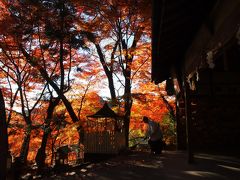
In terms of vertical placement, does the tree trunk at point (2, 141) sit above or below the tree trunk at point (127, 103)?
below

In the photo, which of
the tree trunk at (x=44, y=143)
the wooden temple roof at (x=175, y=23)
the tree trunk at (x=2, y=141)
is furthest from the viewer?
the tree trunk at (x=44, y=143)

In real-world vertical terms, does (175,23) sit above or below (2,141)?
above

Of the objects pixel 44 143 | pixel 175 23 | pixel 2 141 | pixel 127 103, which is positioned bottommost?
pixel 44 143

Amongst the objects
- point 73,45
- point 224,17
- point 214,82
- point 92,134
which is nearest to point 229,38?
point 224,17

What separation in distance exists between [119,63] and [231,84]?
25.9ft

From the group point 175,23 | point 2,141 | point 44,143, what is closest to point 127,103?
point 44,143

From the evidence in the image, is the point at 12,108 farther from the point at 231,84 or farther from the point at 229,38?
the point at 229,38

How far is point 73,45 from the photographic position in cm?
1508

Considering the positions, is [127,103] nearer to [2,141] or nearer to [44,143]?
[44,143]

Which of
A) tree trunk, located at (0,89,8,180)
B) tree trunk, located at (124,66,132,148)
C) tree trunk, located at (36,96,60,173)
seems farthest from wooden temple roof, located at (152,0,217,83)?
tree trunk, located at (124,66,132,148)

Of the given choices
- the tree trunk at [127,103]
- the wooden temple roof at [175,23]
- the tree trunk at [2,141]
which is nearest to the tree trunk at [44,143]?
the tree trunk at [127,103]

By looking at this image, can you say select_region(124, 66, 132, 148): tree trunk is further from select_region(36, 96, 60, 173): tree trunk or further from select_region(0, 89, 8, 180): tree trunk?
select_region(0, 89, 8, 180): tree trunk

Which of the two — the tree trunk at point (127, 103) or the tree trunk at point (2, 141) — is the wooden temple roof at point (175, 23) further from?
the tree trunk at point (127, 103)

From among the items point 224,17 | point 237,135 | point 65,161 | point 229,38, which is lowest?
point 65,161
